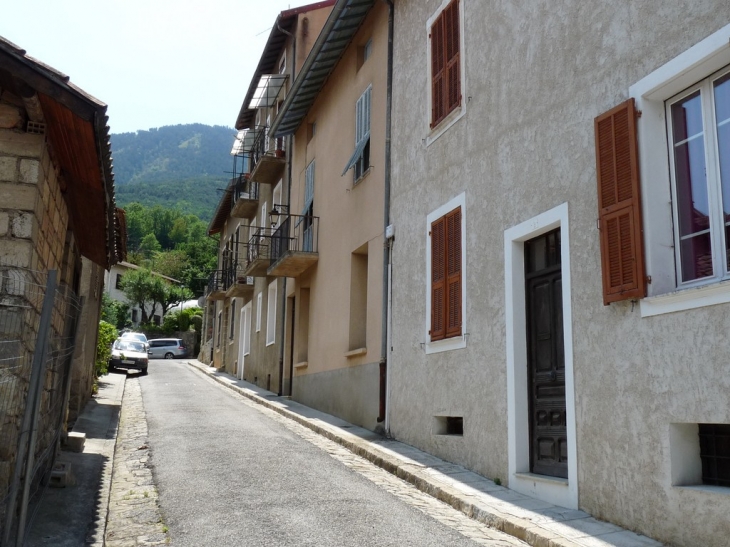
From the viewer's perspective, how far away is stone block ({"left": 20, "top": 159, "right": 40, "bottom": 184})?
20.1 ft

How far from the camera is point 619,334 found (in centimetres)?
636

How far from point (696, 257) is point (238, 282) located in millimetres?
21374

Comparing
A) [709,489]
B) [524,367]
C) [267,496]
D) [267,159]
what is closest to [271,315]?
[267,159]

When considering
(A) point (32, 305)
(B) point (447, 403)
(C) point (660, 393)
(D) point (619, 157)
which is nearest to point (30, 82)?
(A) point (32, 305)

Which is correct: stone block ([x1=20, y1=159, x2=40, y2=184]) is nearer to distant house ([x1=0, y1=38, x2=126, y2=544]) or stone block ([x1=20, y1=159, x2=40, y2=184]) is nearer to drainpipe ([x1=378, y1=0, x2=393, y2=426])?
distant house ([x1=0, y1=38, x2=126, y2=544])

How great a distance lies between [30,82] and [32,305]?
175 cm

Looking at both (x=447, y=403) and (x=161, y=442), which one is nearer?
(x=447, y=403)

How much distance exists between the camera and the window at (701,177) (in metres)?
5.71

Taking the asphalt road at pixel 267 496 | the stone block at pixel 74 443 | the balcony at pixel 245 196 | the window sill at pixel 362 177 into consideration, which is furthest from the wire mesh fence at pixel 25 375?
the balcony at pixel 245 196

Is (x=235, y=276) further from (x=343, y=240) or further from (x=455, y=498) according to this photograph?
(x=455, y=498)

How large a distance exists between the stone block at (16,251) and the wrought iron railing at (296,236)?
10367 mm

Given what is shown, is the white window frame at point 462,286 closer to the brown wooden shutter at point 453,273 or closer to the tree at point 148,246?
the brown wooden shutter at point 453,273

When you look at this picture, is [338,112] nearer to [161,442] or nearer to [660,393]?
[161,442]

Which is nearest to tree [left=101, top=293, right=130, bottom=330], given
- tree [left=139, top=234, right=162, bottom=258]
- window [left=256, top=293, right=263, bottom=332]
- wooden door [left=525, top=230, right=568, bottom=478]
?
window [left=256, top=293, right=263, bottom=332]
